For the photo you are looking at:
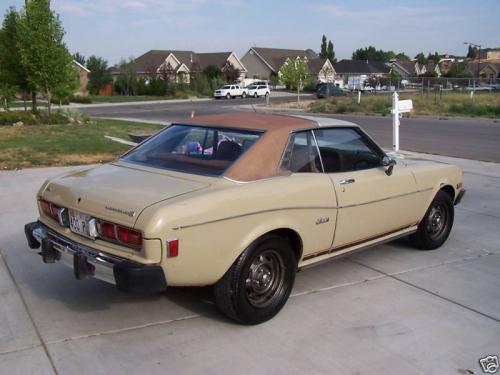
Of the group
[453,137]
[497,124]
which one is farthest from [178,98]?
[453,137]

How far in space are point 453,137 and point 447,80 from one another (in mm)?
26089

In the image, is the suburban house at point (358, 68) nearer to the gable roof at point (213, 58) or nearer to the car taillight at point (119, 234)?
the gable roof at point (213, 58)

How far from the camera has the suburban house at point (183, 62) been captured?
74125mm

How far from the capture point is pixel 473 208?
7.64 metres

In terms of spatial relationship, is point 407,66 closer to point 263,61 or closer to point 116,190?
point 263,61

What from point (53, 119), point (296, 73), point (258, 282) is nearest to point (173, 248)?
point (258, 282)

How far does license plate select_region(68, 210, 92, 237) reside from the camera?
3.81m

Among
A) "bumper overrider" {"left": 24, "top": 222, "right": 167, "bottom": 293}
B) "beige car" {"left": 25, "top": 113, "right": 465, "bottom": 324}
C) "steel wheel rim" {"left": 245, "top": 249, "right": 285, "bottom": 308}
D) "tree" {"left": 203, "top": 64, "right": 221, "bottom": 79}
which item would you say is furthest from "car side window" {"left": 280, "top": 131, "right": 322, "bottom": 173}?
"tree" {"left": 203, "top": 64, "right": 221, "bottom": 79}

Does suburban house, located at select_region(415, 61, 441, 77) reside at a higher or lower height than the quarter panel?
higher

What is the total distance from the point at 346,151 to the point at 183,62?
77812mm

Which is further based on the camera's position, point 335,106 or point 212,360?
point 335,106

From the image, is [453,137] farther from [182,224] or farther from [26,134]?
[182,224]

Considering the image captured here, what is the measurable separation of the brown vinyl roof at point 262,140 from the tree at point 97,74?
209 ft

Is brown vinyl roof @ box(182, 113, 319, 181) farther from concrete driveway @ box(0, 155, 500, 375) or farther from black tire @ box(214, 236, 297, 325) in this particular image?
concrete driveway @ box(0, 155, 500, 375)
